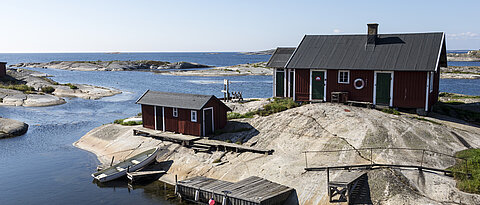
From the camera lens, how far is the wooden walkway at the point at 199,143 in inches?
1027

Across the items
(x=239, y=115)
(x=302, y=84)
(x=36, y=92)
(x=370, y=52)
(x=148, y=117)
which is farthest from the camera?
(x=36, y=92)

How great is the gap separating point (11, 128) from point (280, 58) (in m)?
26.4

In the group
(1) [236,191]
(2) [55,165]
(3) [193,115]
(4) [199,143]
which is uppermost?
(3) [193,115]

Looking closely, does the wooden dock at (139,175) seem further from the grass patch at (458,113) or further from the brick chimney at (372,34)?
the grass patch at (458,113)

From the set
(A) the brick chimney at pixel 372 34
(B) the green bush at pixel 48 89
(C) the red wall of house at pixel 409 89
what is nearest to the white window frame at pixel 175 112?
(C) the red wall of house at pixel 409 89

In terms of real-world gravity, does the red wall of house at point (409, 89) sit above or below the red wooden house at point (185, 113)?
above

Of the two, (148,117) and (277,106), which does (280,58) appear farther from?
(148,117)

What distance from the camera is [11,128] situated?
38250 mm

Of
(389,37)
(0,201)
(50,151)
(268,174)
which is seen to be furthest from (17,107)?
(389,37)

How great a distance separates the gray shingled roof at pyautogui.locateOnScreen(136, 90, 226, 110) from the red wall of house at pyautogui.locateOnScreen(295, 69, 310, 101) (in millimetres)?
8172

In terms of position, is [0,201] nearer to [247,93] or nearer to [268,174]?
[268,174]

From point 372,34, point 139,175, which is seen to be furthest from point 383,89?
point 139,175

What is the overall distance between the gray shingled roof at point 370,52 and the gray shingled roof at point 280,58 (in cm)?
192

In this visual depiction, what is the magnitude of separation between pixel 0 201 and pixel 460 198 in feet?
78.8
